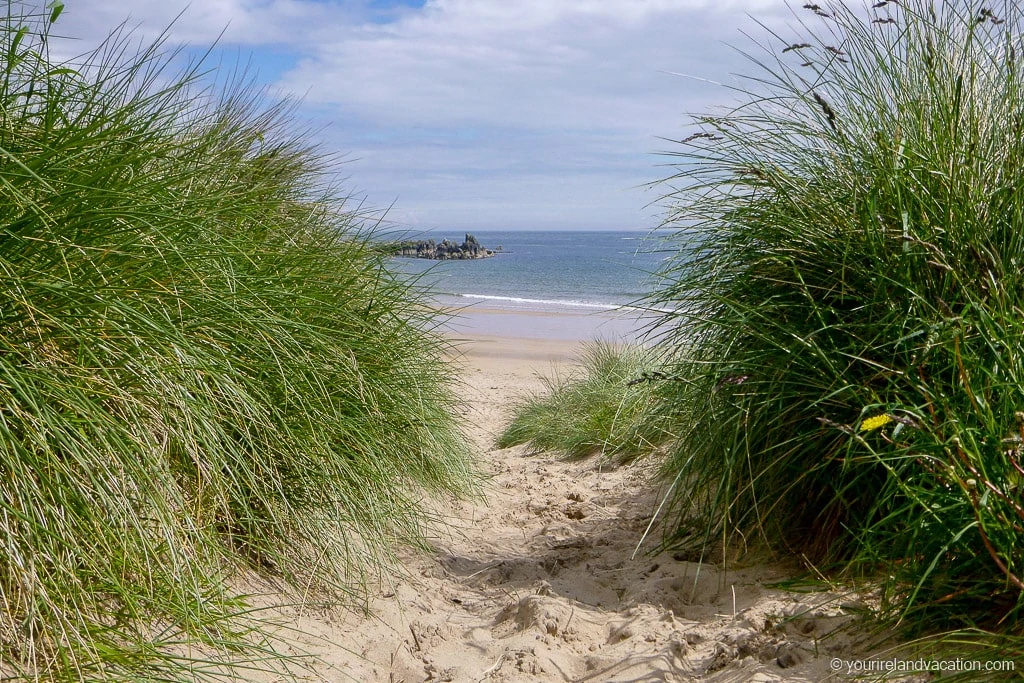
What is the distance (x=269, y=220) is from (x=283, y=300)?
71 cm

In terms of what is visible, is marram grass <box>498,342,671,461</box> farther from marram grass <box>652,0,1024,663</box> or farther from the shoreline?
the shoreline

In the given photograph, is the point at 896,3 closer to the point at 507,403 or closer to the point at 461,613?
the point at 461,613

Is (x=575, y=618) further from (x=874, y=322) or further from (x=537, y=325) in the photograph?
(x=537, y=325)

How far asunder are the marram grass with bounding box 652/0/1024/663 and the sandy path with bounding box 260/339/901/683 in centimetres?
25

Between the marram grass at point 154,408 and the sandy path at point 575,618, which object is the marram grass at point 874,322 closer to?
the sandy path at point 575,618

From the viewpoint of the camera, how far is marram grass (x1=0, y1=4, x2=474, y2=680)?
7.03 ft

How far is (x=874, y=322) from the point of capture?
9.49 ft

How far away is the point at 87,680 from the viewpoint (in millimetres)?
2049

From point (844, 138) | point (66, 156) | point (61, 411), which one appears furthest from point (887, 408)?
point (66, 156)

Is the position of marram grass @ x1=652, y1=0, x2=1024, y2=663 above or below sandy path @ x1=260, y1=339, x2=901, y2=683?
above

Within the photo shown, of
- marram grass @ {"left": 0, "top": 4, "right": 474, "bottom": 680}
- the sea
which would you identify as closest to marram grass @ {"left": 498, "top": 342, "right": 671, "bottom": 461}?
the sea

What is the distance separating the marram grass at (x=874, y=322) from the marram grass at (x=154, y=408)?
→ 1419mm

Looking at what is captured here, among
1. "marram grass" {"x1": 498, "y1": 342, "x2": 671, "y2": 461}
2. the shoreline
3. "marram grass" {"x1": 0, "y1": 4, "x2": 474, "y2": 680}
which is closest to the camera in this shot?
"marram grass" {"x1": 0, "y1": 4, "x2": 474, "y2": 680}

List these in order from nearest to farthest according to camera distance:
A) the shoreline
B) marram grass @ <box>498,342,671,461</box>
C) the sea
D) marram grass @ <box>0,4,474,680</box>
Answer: marram grass @ <box>0,4,474,680</box>, marram grass @ <box>498,342,671,461</box>, the sea, the shoreline
